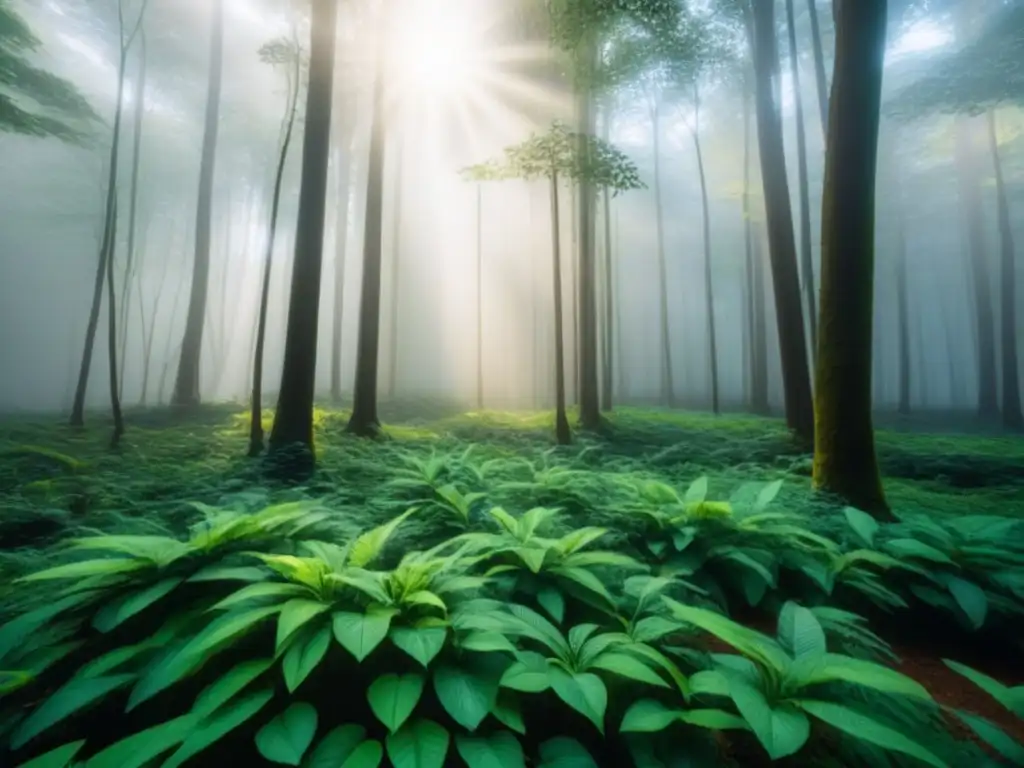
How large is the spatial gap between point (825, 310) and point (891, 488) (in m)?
3.71

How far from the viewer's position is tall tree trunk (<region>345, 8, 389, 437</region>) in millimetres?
10641

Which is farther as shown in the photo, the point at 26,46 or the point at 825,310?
the point at 26,46

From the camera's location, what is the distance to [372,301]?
446 inches

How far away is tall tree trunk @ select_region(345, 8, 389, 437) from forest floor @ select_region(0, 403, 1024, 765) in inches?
27.6

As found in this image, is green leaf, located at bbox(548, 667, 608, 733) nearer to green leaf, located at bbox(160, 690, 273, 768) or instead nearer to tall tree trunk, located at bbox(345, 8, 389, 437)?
green leaf, located at bbox(160, 690, 273, 768)

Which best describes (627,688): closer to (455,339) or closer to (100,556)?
(100,556)

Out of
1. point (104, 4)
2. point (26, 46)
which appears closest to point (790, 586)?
point (26, 46)

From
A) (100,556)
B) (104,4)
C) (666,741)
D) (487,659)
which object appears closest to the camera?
(666,741)

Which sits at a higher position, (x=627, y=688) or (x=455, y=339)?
(x=455, y=339)

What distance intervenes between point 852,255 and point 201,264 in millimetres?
17947

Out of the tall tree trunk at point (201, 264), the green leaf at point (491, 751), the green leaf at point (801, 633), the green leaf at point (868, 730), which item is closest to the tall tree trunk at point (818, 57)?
the green leaf at point (801, 633)

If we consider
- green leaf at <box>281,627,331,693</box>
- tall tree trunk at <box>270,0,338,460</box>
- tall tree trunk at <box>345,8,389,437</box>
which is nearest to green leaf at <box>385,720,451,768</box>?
green leaf at <box>281,627,331,693</box>

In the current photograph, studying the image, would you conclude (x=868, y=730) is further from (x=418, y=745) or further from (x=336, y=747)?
(x=336, y=747)

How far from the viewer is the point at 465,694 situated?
1.86 meters
